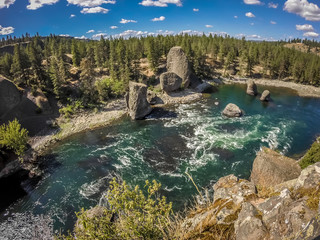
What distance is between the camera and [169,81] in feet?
201

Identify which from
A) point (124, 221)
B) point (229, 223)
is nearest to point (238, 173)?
point (229, 223)

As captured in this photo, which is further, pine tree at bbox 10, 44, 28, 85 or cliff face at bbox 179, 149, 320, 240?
pine tree at bbox 10, 44, 28, 85

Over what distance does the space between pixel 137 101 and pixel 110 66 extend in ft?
116

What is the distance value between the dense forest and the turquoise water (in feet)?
71.3

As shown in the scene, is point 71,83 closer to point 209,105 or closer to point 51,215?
point 209,105

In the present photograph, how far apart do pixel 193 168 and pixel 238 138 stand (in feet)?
44.7

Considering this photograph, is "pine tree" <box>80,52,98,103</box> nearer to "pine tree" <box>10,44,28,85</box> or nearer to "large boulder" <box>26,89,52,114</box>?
"large boulder" <box>26,89,52,114</box>

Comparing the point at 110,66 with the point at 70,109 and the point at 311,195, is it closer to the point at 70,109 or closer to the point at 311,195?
the point at 70,109

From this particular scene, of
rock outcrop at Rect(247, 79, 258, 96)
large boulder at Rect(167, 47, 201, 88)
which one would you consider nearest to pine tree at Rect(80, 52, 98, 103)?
large boulder at Rect(167, 47, 201, 88)

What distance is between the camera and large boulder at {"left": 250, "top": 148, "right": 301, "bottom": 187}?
848 inches

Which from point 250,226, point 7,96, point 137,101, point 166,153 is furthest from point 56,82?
point 250,226

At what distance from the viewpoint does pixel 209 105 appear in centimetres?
5656

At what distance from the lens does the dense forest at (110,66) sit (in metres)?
55.2

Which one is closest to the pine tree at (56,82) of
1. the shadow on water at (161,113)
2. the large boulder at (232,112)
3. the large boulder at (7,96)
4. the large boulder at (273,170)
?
the large boulder at (7,96)
